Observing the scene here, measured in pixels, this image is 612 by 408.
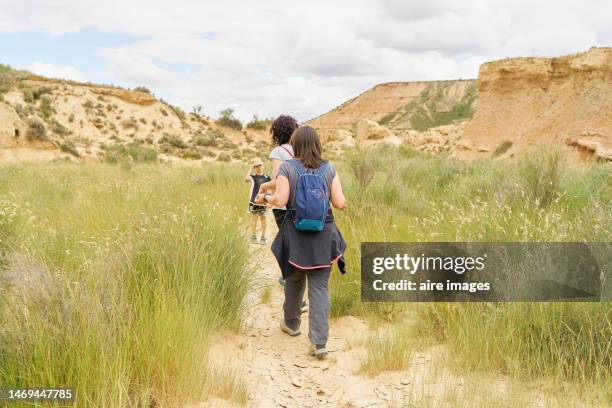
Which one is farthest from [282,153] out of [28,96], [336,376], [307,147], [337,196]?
[28,96]

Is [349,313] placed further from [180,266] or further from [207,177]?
[207,177]

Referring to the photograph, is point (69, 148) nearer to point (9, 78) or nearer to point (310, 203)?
point (9, 78)

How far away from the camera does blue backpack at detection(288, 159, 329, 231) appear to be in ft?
11.9

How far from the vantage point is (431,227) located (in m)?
5.53

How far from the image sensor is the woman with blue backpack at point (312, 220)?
366 cm

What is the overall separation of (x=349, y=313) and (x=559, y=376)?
7.02 ft

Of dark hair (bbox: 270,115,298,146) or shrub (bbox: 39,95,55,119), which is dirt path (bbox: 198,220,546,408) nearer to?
dark hair (bbox: 270,115,298,146)

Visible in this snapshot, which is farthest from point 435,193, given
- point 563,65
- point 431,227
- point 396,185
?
point 563,65

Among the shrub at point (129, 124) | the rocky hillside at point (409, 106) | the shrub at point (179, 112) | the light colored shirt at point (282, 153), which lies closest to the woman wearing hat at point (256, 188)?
the light colored shirt at point (282, 153)

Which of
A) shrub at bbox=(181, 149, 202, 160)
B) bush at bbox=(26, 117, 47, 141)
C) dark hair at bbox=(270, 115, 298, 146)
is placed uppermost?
bush at bbox=(26, 117, 47, 141)

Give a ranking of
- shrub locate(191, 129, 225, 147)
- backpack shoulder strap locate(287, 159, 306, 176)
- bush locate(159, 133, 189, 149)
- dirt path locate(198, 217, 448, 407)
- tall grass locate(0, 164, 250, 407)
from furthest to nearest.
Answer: shrub locate(191, 129, 225, 147)
bush locate(159, 133, 189, 149)
backpack shoulder strap locate(287, 159, 306, 176)
dirt path locate(198, 217, 448, 407)
tall grass locate(0, 164, 250, 407)

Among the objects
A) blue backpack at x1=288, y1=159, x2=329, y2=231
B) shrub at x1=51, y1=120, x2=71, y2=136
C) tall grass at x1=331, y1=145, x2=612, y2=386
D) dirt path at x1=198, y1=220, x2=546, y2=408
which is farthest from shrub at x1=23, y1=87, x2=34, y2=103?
blue backpack at x1=288, y1=159, x2=329, y2=231

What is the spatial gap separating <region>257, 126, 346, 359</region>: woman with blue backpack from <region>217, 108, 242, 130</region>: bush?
44013mm

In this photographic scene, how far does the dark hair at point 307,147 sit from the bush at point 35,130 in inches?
1036
